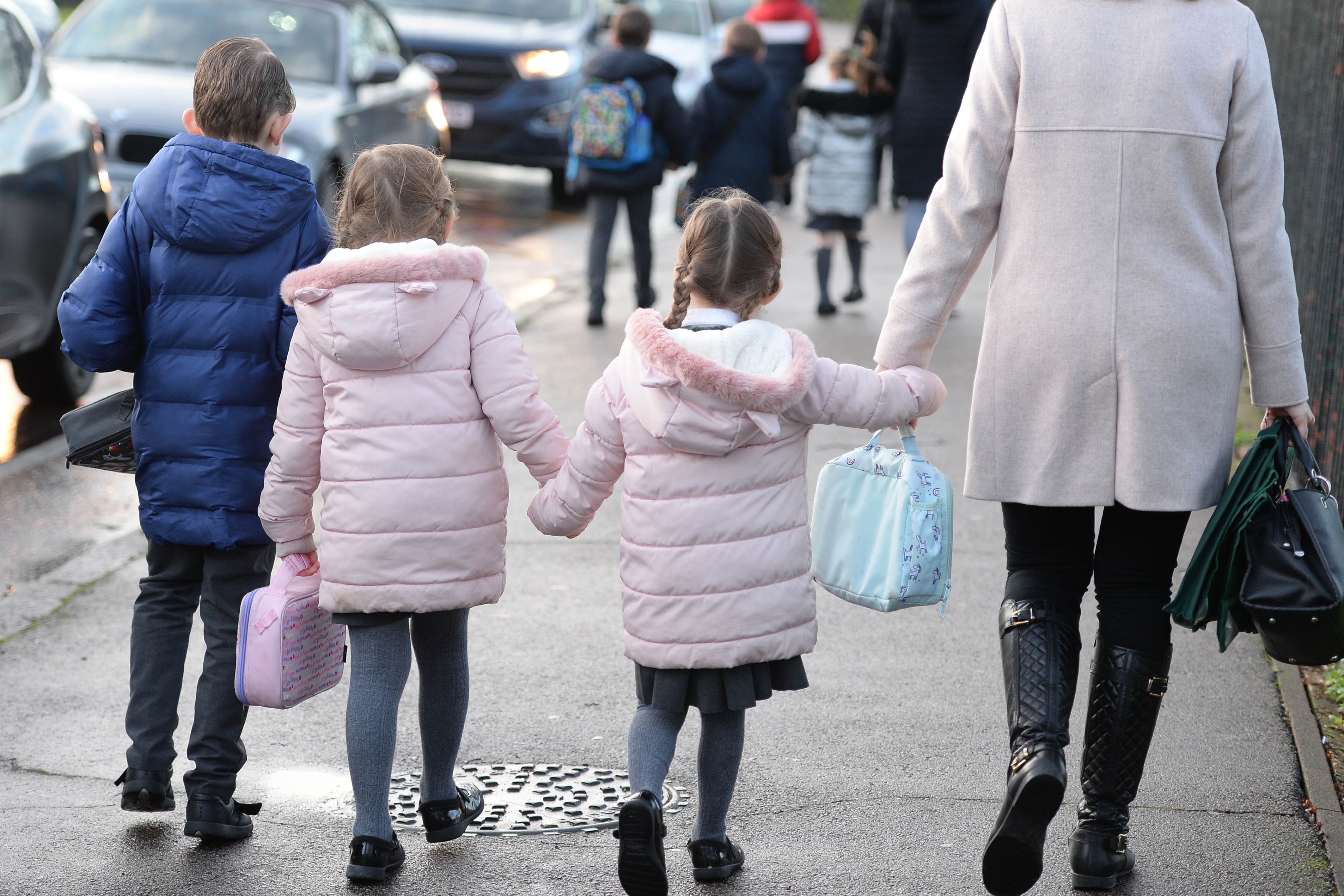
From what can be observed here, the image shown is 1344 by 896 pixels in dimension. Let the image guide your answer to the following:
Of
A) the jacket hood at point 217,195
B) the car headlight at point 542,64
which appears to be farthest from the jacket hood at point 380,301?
the car headlight at point 542,64

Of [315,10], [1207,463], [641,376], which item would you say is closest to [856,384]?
[641,376]

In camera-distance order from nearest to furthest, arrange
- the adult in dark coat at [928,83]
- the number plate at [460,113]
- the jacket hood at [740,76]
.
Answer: the adult in dark coat at [928,83]
the jacket hood at [740,76]
the number plate at [460,113]

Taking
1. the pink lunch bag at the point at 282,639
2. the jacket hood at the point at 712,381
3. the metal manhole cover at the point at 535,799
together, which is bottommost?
the metal manhole cover at the point at 535,799

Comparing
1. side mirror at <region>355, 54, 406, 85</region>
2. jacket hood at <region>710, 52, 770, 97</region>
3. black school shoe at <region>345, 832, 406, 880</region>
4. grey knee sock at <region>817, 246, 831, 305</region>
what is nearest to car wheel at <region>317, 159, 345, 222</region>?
side mirror at <region>355, 54, 406, 85</region>

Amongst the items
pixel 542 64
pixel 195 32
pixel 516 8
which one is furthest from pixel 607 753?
pixel 516 8

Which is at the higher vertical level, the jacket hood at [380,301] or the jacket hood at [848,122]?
the jacket hood at [380,301]

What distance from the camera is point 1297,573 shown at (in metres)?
3.11

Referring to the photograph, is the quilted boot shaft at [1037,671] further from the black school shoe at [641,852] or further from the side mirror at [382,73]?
the side mirror at [382,73]

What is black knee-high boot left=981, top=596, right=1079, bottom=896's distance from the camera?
303cm

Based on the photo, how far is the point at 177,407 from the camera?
140 inches

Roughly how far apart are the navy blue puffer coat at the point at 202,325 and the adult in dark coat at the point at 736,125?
5992mm

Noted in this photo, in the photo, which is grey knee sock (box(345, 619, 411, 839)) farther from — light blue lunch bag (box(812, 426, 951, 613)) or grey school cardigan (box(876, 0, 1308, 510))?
grey school cardigan (box(876, 0, 1308, 510))

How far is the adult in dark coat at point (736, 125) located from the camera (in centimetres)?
943

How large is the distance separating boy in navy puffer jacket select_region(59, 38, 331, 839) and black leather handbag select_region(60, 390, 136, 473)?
59 millimetres
